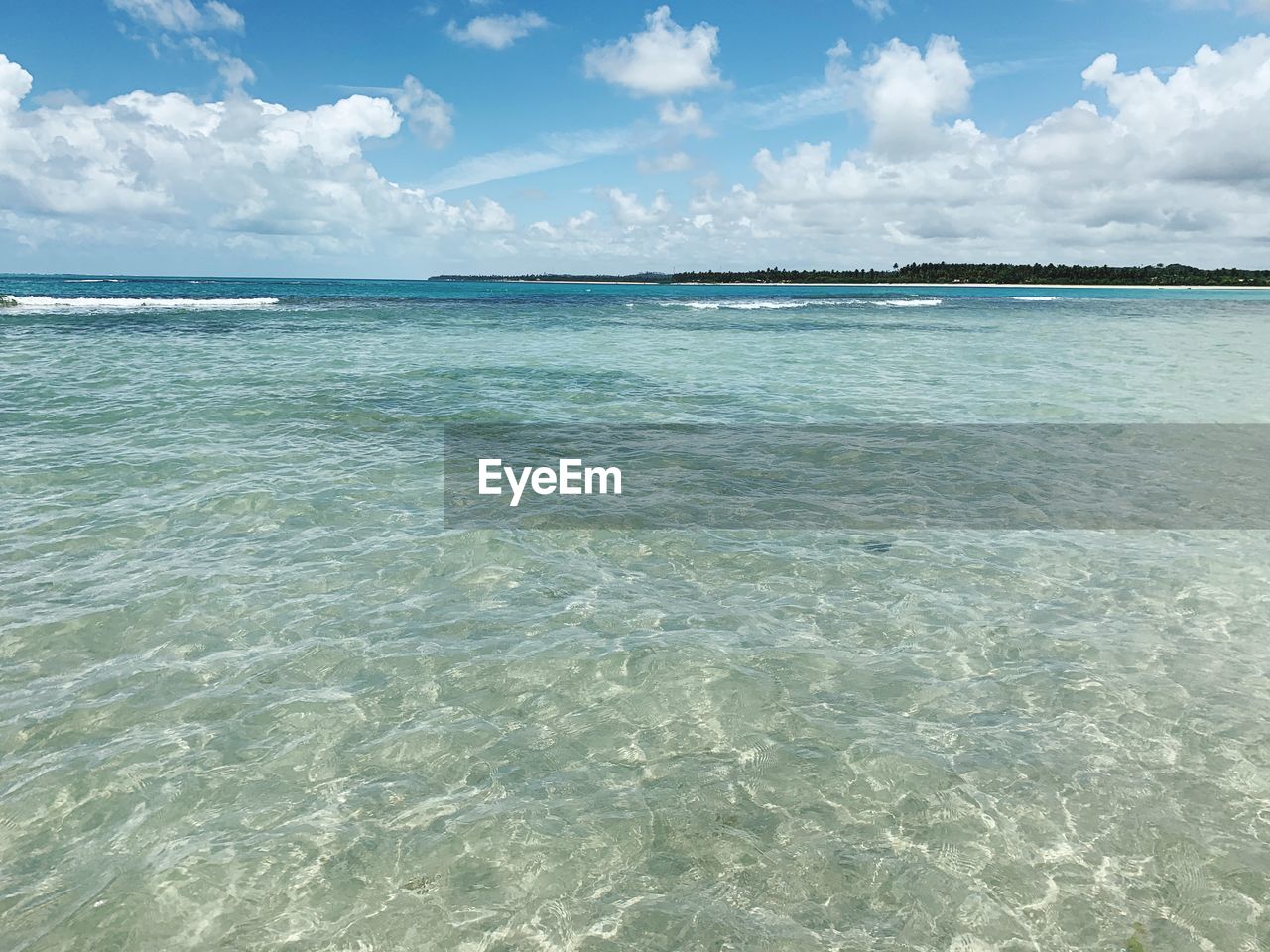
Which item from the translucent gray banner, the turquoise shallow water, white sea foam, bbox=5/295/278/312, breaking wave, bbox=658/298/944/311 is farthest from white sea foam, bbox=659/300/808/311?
the turquoise shallow water

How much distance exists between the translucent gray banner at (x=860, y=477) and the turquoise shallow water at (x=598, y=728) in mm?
989

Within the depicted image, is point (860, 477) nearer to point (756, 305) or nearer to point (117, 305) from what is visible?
point (117, 305)

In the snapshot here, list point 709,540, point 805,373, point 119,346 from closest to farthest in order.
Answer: point 709,540, point 805,373, point 119,346

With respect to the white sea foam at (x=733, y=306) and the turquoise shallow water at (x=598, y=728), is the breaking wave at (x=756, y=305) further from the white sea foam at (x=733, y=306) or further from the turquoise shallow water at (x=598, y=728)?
the turquoise shallow water at (x=598, y=728)

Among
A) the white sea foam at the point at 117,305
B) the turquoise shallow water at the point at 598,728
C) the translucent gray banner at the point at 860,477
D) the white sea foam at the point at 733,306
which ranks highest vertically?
the white sea foam at the point at 733,306

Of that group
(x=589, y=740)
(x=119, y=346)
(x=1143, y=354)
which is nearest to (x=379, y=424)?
(x=589, y=740)

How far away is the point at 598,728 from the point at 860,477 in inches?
400

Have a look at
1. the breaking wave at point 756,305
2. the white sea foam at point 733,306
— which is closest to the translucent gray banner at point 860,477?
the white sea foam at point 733,306

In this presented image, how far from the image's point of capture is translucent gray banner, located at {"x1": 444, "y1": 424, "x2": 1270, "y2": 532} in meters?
13.1

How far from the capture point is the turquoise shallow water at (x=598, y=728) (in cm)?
514

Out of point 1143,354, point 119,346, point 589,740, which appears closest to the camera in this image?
point 589,740

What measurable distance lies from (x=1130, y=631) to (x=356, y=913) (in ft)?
29.5

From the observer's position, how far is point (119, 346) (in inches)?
1447

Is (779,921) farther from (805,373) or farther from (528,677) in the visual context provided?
(805,373)
